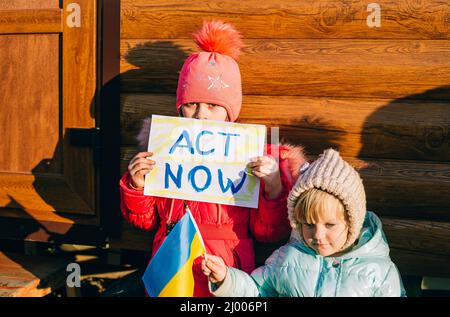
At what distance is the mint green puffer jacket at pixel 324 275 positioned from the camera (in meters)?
2.16

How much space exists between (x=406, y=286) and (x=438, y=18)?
5.19 ft

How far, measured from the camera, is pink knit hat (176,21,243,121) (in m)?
2.49

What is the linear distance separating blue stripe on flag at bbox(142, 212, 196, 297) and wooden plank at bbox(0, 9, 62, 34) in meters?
1.63

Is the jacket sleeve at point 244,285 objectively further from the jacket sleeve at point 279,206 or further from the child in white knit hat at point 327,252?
the jacket sleeve at point 279,206

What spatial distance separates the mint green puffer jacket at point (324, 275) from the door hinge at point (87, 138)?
1293mm

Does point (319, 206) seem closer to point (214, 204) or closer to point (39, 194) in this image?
point (214, 204)

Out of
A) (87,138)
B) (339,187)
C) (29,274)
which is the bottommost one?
(29,274)

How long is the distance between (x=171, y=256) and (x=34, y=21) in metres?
1.85

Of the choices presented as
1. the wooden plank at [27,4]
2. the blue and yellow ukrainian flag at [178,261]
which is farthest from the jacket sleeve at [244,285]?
the wooden plank at [27,4]

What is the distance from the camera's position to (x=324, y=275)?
86.4 inches

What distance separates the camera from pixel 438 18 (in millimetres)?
2664

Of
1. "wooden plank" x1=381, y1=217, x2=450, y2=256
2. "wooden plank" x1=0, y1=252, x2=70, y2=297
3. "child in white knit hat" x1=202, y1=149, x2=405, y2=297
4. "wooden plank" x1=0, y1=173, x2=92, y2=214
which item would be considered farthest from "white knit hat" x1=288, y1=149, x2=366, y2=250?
"wooden plank" x1=0, y1=252, x2=70, y2=297

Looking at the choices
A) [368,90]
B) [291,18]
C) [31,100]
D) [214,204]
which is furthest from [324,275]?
[31,100]
